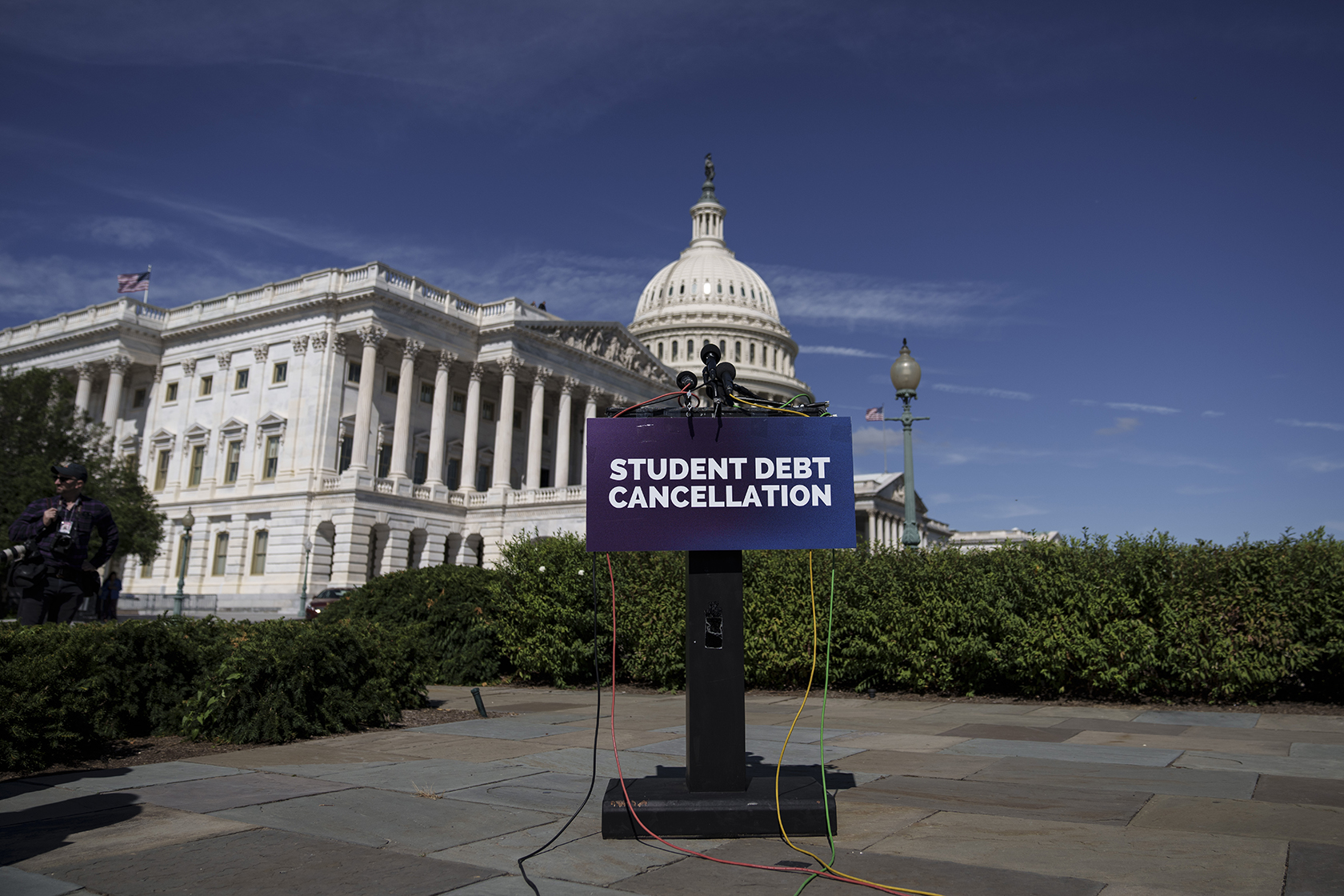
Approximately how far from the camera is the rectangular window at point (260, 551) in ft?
182

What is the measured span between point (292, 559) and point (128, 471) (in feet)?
39.0

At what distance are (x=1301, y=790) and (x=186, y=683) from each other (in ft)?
38.0

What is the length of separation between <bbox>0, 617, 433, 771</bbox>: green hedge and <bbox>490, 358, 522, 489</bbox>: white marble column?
4890cm

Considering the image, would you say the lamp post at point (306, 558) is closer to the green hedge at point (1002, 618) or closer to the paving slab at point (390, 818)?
the green hedge at point (1002, 618)

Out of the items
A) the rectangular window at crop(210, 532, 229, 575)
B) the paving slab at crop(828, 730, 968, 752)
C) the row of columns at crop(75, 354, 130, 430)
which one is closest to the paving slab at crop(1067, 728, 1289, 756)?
the paving slab at crop(828, 730, 968, 752)

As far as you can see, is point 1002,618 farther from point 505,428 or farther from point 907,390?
point 505,428

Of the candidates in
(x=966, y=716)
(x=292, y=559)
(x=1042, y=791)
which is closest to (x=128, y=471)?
(x=292, y=559)

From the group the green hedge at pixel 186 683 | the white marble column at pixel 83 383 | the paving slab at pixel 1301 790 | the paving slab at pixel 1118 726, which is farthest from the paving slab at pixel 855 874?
the white marble column at pixel 83 383

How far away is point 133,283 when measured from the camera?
203ft

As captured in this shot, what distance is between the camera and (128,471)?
144 feet

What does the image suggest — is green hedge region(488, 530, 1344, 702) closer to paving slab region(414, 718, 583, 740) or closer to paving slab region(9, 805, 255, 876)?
paving slab region(414, 718, 583, 740)

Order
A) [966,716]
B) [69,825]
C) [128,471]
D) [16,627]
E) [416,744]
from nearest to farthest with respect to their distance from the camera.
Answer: [69,825] → [16,627] → [416,744] → [966,716] → [128,471]

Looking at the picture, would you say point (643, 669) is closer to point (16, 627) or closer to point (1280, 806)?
point (16, 627)

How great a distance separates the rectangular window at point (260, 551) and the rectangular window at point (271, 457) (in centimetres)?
369
